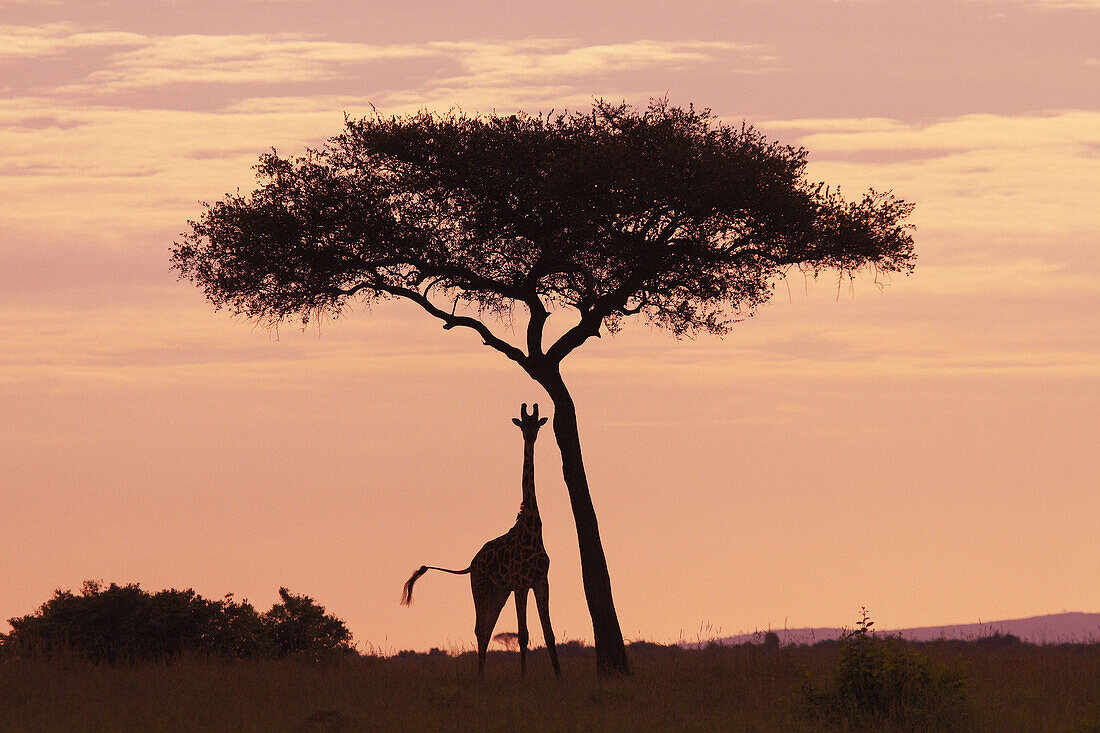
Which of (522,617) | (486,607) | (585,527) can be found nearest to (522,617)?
(522,617)

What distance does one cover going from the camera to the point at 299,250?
29.7 m

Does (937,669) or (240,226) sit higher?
(240,226)

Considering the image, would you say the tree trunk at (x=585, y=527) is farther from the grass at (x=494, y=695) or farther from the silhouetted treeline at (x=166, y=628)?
the silhouetted treeline at (x=166, y=628)

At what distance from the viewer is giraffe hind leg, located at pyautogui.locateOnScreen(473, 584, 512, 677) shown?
26328mm

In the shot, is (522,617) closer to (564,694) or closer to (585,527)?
(564,694)

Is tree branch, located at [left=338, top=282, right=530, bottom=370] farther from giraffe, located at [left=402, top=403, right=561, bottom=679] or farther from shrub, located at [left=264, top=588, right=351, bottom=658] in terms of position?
shrub, located at [left=264, top=588, right=351, bottom=658]

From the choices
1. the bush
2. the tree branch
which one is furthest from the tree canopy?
the bush

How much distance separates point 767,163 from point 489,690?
12.8m

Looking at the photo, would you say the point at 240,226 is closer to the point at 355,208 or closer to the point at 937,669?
the point at 355,208

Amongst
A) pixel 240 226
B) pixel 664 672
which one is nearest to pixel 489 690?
pixel 664 672

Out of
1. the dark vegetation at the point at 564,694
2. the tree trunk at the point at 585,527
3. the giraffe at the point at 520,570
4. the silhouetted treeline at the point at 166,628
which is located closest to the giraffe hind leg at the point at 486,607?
the giraffe at the point at 520,570

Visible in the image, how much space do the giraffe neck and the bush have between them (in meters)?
7.26

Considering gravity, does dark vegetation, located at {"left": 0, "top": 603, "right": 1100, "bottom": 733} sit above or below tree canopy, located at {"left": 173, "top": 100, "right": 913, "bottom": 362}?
below

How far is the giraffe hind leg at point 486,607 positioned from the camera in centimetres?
2633
